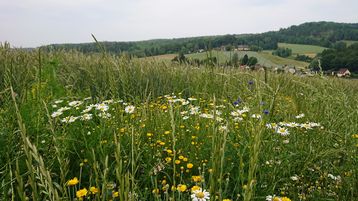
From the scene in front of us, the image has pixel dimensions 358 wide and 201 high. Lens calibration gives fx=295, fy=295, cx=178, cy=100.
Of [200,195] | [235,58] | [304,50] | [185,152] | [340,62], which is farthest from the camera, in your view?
→ [304,50]

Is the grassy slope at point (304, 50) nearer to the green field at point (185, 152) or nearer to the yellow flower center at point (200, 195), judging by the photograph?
the green field at point (185, 152)

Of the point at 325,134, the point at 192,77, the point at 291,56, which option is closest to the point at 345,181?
the point at 325,134

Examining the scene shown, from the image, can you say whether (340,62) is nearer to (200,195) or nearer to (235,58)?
(235,58)

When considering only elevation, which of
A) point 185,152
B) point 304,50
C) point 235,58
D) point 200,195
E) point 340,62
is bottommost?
point 304,50

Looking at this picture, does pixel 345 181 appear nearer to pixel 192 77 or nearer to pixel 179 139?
pixel 179 139

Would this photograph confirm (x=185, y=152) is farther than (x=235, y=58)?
No

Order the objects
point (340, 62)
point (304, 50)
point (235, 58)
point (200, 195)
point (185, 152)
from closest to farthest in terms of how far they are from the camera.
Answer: point (200, 195) < point (185, 152) < point (235, 58) < point (340, 62) < point (304, 50)

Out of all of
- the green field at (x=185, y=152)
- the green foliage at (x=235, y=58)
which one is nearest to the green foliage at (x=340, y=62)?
the green foliage at (x=235, y=58)

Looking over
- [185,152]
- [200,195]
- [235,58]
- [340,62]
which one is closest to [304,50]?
[340,62]

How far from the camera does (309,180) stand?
207 cm

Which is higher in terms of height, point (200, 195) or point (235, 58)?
point (235, 58)

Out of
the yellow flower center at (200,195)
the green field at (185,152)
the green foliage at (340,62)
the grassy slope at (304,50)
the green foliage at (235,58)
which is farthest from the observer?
the grassy slope at (304,50)

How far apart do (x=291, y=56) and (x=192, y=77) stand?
132 ft

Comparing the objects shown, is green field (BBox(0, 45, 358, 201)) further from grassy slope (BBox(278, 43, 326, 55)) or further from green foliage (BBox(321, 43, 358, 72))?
grassy slope (BBox(278, 43, 326, 55))
